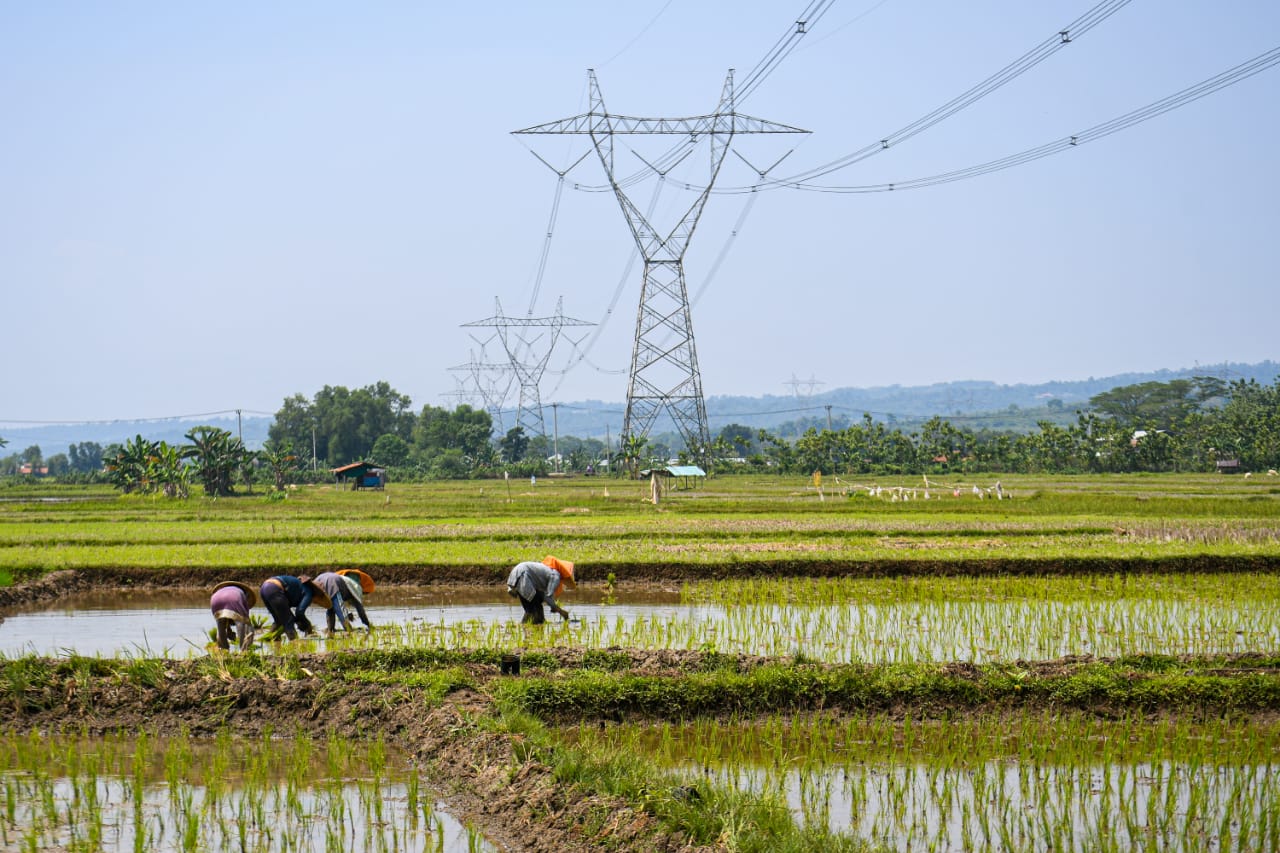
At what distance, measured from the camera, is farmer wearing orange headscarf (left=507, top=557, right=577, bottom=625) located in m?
13.5

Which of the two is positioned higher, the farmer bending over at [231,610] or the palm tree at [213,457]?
the palm tree at [213,457]

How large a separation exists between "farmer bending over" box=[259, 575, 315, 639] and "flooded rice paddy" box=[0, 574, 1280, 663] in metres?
0.56

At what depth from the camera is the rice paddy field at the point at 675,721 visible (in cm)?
678

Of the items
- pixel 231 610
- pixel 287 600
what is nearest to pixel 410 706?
pixel 231 610

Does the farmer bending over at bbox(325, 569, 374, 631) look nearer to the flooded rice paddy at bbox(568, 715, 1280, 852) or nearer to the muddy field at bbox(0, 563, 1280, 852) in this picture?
the muddy field at bbox(0, 563, 1280, 852)

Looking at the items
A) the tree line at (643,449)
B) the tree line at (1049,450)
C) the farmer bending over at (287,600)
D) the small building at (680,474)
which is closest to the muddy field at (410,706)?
the farmer bending over at (287,600)

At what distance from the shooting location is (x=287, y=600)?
12.2 metres

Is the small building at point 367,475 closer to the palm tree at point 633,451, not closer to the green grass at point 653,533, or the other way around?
the palm tree at point 633,451

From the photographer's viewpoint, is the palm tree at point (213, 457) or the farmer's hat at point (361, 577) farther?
the palm tree at point (213, 457)

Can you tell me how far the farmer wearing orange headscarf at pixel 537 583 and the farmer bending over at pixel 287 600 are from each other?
2265 mm

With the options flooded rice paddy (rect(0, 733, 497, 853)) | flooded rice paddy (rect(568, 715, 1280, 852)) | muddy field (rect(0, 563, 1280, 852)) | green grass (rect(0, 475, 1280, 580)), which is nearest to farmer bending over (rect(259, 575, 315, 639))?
muddy field (rect(0, 563, 1280, 852))

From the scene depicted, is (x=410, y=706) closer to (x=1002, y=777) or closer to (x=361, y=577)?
(x=361, y=577)

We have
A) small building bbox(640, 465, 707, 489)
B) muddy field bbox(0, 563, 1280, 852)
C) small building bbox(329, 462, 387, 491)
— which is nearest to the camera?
muddy field bbox(0, 563, 1280, 852)

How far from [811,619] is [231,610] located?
6787 millimetres
